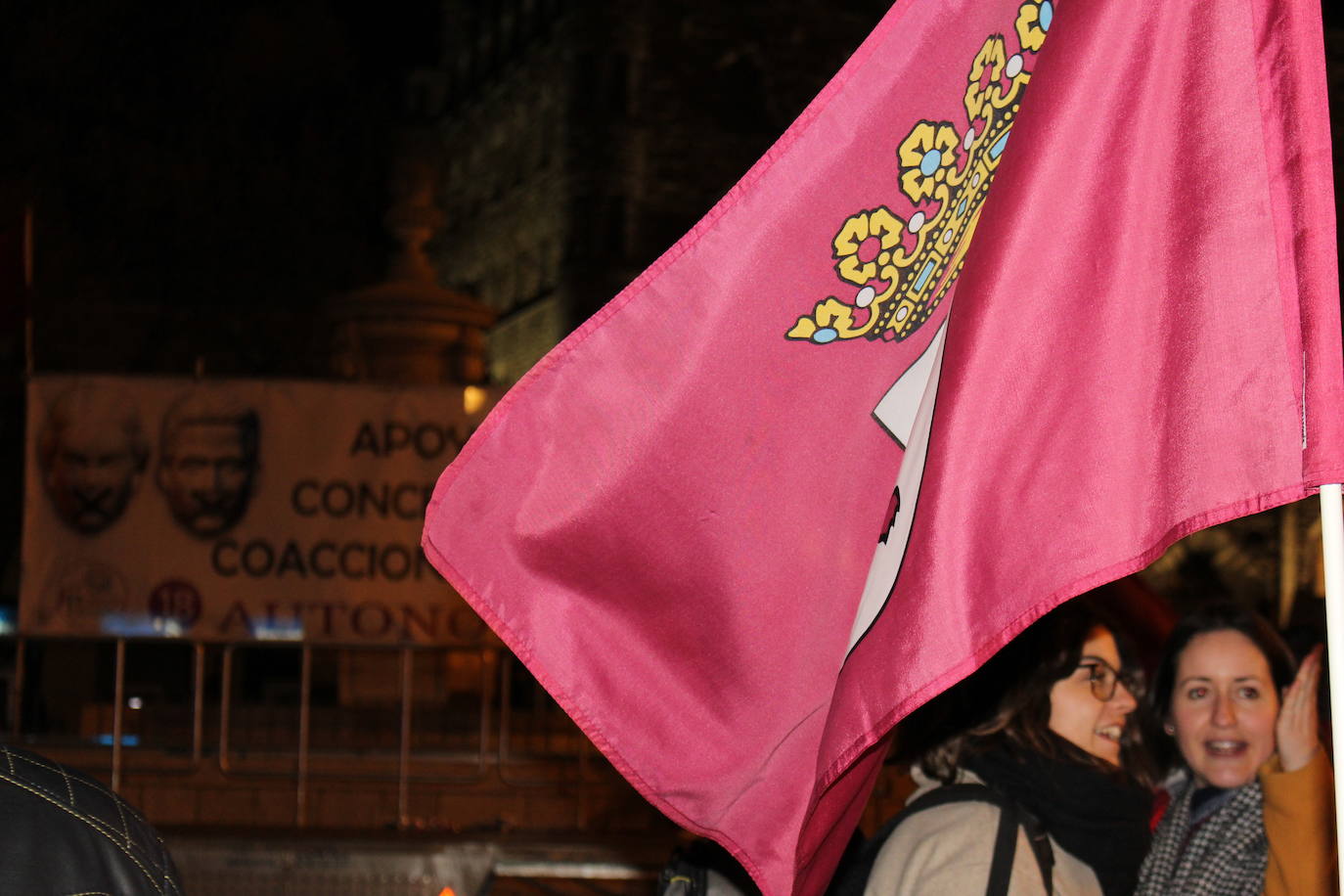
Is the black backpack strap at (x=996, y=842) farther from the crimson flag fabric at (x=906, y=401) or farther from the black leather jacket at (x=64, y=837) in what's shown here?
the black leather jacket at (x=64, y=837)

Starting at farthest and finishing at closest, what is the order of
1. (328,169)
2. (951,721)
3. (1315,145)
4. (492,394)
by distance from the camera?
(328,169), (492,394), (951,721), (1315,145)

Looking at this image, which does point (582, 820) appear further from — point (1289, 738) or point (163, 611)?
point (1289, 738)

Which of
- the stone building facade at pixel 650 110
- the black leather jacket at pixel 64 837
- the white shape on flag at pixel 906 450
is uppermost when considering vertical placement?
the stone building facade at pixel 650 110

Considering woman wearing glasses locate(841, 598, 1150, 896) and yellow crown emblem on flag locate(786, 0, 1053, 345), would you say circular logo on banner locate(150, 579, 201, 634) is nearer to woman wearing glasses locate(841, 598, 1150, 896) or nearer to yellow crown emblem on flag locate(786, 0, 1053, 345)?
woman wearing glasses locate(841, 598, 1150, 896)

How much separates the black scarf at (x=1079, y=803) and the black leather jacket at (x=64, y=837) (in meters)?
1.80

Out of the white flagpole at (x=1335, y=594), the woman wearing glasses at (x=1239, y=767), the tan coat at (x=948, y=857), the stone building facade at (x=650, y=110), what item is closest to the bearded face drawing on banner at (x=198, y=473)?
the woman wearing glasses at (x=1239, y=767)

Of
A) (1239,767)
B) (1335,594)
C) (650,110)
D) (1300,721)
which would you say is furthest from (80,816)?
(650,110)

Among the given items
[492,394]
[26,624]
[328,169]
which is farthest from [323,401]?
[328,169]

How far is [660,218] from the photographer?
4856cm

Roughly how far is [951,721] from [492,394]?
19.3ft

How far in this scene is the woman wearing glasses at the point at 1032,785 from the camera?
2.92m

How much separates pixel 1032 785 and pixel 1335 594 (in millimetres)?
1221

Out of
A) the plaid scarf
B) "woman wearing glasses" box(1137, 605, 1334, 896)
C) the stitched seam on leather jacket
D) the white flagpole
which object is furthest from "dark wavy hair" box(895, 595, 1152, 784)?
the stitched seam on leather jacket

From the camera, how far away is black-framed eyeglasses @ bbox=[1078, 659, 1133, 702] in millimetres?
3482
